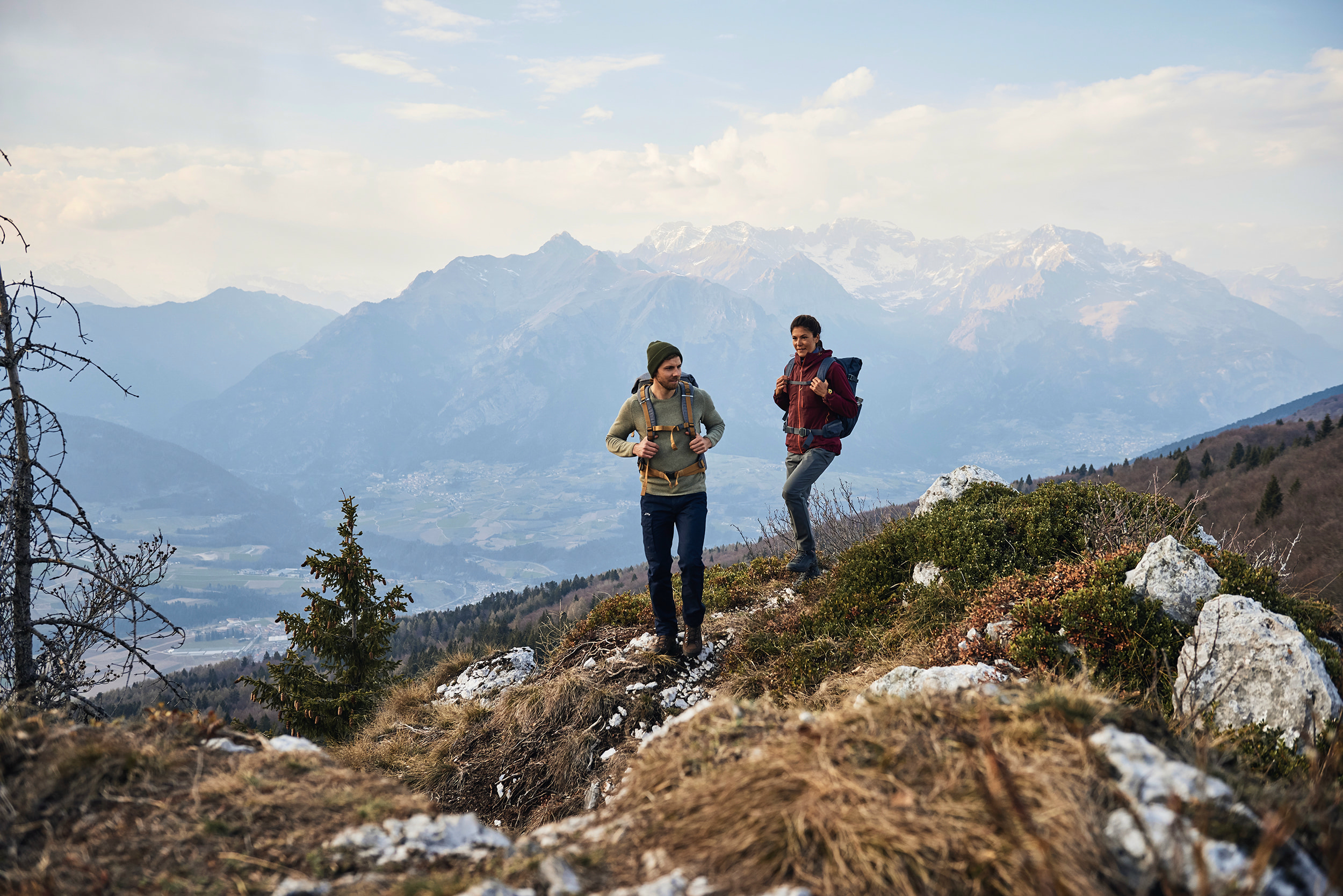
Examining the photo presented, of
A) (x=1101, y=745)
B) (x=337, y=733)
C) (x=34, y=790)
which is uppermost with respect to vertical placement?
(x=34, y=790)

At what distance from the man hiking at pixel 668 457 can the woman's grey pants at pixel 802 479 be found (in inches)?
84.0

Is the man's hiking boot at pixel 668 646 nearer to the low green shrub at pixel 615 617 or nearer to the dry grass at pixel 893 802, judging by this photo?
the low green shrub at pixel 615 617

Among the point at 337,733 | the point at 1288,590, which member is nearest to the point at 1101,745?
the point at 1288,590

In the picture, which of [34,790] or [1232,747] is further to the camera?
Answer: [1232,747]

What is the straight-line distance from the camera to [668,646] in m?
7.29

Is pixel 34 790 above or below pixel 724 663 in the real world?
above

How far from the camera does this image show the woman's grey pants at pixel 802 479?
8617 mm

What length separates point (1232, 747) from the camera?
3.55 meters

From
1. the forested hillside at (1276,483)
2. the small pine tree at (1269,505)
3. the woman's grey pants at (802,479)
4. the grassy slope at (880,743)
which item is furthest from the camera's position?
the small pine tree at (1269,505)

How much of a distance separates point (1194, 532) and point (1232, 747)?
191 inches

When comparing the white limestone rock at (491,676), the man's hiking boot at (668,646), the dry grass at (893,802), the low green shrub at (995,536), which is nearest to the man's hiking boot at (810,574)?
the low green shrub at (995,536)

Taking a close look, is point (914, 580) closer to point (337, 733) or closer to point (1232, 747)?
point (1232, 747)

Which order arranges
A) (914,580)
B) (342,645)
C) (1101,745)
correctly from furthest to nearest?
(342,645)
(914,580)
(1101,745)

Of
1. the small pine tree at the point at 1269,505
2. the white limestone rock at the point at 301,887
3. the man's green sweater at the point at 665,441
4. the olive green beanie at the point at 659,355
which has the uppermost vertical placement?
the olive green beanie at the point at 659,355
